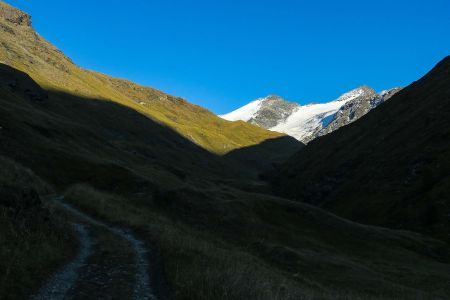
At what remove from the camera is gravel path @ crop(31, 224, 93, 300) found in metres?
13.7

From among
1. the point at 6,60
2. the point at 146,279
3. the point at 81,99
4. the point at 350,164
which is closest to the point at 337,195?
the point at 350,164

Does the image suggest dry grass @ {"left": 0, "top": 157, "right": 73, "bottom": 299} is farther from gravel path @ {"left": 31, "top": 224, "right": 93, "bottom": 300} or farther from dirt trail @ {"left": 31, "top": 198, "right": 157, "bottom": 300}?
dirt trail @ {"left": 31, "top": 198, "right": 157, "bottom": 300}

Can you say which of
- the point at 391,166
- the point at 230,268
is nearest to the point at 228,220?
the point at 230,268

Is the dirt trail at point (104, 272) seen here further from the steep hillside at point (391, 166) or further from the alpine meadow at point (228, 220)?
Result: the steep hillside at point (391, 166)

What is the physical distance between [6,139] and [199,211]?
28.8m

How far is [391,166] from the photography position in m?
118

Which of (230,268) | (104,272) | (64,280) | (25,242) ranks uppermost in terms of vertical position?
(230,268)

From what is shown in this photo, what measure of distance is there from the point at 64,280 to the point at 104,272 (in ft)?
7.09

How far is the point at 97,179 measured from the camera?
189 ft

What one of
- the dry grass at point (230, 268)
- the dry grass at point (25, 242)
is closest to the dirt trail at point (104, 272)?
the dry grass at point (25, 242)

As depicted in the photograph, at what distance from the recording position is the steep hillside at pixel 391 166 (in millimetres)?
94438

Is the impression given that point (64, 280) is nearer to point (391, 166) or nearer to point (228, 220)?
point (228, 220)

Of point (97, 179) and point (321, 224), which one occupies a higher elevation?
point (321, 224)

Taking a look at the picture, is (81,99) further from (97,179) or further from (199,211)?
(199,211)
